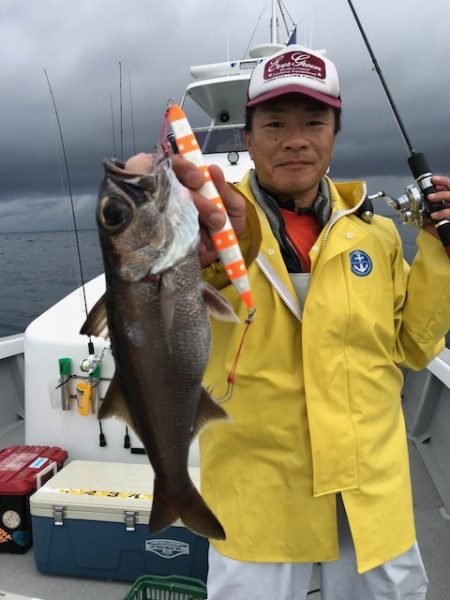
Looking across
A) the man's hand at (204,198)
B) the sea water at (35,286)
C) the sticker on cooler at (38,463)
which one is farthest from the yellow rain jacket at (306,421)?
the sea water at (35,286)

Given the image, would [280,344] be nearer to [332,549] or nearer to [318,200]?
[318,200]

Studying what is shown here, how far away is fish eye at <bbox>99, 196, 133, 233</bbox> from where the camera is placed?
1477 millimetres

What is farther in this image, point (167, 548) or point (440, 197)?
point (167, 548)

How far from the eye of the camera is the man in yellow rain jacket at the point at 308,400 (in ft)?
6.98

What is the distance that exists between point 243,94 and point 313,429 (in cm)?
765

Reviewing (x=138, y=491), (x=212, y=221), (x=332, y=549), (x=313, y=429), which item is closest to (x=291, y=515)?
(x=332, y=549)

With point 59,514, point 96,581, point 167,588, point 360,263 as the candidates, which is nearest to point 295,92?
point 360,263

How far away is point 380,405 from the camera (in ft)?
7.39

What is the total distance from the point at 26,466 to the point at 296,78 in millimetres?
3812

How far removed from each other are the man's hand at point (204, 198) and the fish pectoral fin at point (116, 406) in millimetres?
542

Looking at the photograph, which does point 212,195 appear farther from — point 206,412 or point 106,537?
point 106,537

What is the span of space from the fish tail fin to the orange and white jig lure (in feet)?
2.32

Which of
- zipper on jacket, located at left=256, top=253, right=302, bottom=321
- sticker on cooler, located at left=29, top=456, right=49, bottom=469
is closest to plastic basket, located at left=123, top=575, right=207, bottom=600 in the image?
sticker on cooler, located at left=29, top=456, right=49, bottom=469

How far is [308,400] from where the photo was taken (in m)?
2.11
